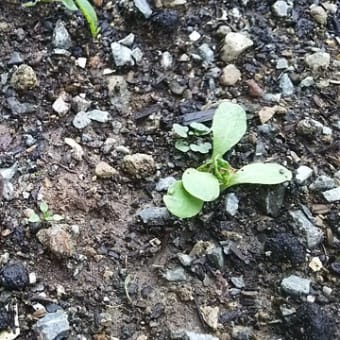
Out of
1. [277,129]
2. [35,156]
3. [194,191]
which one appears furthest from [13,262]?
[277,129]

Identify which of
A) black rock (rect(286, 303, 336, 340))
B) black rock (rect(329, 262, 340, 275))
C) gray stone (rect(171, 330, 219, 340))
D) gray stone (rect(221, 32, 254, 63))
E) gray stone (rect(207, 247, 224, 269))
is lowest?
black rock (rect(329, 262, 340, 275))

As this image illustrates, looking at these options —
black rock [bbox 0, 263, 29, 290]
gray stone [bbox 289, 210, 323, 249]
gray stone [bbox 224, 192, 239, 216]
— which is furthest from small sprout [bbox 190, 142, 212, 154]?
black rock [bbox 0, 263, 29, 290]

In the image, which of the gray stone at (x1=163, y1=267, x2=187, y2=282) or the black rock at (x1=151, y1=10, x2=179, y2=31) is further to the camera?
the black rock at (x1=151, y1=10, x2=179, y2=31)

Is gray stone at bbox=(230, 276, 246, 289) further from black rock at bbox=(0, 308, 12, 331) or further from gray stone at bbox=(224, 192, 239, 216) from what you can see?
black rock at bbox=(0, 308, 12, 331)

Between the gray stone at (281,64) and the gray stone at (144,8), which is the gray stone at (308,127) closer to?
the gray stone at (281,64)

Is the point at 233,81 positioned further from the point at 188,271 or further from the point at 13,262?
the point at 13,262

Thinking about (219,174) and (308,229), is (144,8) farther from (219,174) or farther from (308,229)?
(308,229)
